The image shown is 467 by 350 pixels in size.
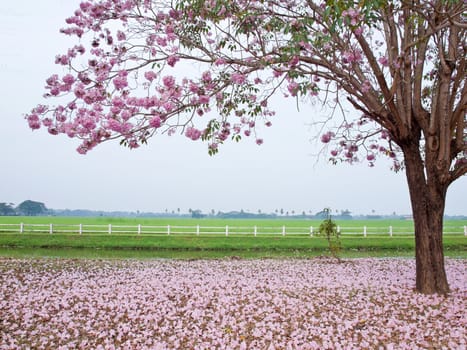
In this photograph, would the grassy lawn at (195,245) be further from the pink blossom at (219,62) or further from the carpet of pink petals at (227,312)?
the pink blossom at (219,62)

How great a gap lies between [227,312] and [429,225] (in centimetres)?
459

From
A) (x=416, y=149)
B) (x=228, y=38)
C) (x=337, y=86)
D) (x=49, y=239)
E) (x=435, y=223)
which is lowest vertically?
(x=49, y=239)

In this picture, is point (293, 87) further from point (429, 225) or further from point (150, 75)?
point (429, 225)

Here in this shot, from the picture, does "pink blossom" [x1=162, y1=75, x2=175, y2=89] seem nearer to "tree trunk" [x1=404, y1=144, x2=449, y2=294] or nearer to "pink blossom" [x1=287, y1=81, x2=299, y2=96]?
"pink blossom" [x1=287, y1=81, x2=299, y2=96]

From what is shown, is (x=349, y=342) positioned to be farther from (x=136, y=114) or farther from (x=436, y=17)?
(x=436, y=17)

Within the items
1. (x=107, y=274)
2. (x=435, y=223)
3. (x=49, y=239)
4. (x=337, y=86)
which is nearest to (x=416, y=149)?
(x=435, y=223)

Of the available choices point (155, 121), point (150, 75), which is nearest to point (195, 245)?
point (150, 75)

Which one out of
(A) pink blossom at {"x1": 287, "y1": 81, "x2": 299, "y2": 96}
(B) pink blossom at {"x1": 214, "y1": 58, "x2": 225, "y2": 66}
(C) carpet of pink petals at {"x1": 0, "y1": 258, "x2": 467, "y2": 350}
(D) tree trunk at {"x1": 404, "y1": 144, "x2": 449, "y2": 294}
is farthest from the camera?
(D) tree trunk at {"x1": 404, "y1": 144, "x2": 449, "y2": 294}

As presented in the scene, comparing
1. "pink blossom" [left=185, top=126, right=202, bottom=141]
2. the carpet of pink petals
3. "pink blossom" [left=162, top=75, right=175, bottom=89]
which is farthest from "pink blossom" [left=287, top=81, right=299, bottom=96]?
the carpet of pink petals

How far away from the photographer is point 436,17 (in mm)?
7969

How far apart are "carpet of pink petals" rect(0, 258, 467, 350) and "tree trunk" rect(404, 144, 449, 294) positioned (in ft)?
1.15

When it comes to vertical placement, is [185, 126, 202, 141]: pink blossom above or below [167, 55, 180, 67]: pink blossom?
below

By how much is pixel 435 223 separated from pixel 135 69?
22.3 feet

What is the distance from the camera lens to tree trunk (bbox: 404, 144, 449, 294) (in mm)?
8656
